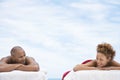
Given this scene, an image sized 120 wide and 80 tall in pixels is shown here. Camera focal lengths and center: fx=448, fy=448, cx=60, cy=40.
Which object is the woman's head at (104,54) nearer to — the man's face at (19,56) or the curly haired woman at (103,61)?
the curly haired woman at (103,61)

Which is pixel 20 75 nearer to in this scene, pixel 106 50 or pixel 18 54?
pixel 18 54

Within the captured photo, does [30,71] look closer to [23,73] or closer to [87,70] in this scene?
[23,73]

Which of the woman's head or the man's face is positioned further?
the man's face

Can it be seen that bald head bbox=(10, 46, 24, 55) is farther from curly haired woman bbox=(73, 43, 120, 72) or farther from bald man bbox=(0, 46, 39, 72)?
curly haired woman bbox=(73, 43, 120, 72)

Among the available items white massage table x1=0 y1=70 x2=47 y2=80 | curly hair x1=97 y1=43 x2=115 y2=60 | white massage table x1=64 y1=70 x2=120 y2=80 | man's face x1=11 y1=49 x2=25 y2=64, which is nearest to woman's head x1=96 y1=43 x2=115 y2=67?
curly hair x1=97 y1=43 x2=115 y2=60

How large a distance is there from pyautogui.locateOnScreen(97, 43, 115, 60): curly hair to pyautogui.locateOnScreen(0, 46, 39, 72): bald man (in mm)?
814

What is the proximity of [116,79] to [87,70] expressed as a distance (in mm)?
372

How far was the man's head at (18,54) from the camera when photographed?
5777 millimetres

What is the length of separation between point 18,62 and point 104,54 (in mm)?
1178

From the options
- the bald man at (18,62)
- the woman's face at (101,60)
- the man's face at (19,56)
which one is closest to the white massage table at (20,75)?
the bald man at (18,62)

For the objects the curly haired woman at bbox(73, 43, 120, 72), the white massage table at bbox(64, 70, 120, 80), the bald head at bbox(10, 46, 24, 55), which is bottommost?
the white massage table at bbox(64, 70, 120, 80)

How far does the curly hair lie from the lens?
5504mm

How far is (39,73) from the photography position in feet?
17.8

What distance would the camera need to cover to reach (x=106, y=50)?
18.2 ft
